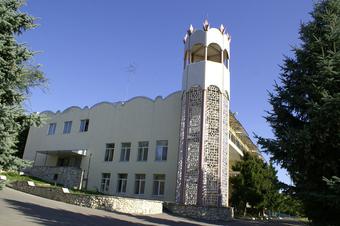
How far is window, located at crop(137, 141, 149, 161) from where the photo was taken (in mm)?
33906

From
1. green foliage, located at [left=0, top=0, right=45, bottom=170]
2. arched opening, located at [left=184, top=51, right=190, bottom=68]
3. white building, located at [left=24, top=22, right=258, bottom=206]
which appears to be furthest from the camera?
arched opening, located at [left=184, top=51, right=190, bottom=68]

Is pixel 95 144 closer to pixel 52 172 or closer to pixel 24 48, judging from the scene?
pixel 52 172

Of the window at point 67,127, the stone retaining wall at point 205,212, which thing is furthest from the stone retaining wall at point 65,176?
the stone retaining wall at point 205,212

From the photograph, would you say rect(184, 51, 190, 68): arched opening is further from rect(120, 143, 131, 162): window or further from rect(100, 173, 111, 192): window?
rect(100, 173, 111, 192): window

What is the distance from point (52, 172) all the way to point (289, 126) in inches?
1163

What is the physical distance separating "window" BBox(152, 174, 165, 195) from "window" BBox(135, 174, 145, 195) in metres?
1.41

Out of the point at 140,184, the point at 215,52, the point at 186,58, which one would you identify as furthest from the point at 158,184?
the point at 215,52

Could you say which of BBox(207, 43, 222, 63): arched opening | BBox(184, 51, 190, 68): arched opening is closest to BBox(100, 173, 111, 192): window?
BBox(184, 51, 190, 68): arched opening

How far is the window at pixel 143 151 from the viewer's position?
111 feet

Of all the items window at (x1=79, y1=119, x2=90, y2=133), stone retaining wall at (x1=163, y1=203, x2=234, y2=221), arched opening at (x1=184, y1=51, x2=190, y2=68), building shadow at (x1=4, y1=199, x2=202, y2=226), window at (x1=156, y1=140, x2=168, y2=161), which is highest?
arched opening at (x1=184, y1=51, x2=190, y2=68)

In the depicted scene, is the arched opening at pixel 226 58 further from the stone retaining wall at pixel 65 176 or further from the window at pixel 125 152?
the stone retaining wall at pixel 65 176

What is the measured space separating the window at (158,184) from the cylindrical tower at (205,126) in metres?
3.34

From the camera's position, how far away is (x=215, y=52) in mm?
34375

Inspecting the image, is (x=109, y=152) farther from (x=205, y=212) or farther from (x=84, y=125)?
(x=205, y=212)
